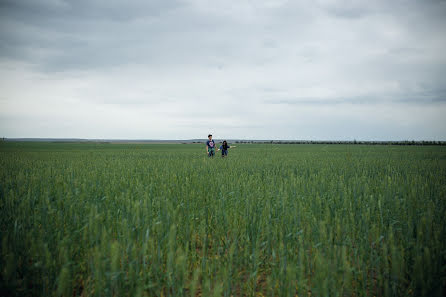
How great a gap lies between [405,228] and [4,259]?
5.29 metres

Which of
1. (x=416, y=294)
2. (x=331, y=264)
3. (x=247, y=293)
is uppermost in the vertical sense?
(x=331, y=264)

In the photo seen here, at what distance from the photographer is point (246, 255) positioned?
2686mm

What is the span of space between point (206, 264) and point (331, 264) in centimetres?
128

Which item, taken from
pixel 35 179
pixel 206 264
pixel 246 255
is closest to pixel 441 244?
pixel 246 255

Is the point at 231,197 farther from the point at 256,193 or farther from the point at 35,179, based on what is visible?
the point at 35,179

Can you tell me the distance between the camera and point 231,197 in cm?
507

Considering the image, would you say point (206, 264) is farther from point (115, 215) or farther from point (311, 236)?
point (115, 215)

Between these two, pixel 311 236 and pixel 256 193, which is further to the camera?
pixel 256 193

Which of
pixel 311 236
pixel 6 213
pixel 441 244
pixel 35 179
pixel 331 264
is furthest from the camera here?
pixel 35 179

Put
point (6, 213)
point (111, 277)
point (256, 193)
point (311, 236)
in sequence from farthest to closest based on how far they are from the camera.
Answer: point (256, 193), point (6, 213), point (311, 236), point (111, 277)

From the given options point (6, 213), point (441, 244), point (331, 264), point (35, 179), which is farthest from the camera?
point (35, 179)

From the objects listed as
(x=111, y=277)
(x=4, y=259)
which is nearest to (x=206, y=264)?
(x=111, y=277)

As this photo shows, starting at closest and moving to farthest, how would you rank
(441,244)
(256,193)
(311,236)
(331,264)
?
(331,264) < (441,244) < (311,236) < (256,193)

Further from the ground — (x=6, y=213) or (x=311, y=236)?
(x=6, y=213)
